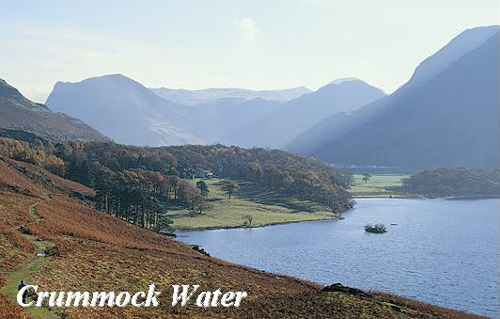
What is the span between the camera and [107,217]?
90.9 m

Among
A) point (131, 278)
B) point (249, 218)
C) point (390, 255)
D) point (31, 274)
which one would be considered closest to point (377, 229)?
point (390, 255)

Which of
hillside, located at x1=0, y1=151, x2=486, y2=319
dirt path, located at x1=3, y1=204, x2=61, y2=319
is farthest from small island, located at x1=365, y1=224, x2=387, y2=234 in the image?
dirt path, located at x1=3, y1=204, x2=61, y2=319

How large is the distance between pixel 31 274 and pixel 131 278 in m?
8.81

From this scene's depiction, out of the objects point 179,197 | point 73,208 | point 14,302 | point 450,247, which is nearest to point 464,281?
point 450,247

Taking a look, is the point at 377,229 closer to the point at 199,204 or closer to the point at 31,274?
the point at 199,204

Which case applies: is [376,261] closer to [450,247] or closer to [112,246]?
[450,247]

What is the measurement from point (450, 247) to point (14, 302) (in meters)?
125

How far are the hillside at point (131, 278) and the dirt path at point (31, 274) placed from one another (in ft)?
0.19

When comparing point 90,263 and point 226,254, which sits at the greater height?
point 90,263

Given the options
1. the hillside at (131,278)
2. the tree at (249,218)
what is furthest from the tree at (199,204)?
the hillside at (131,278)

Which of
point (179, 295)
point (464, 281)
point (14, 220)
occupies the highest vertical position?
point (14, 220)

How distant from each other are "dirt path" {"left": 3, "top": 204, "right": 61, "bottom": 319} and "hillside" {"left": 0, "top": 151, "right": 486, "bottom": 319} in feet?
0.19

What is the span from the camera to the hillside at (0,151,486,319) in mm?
36938

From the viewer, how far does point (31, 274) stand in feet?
129
